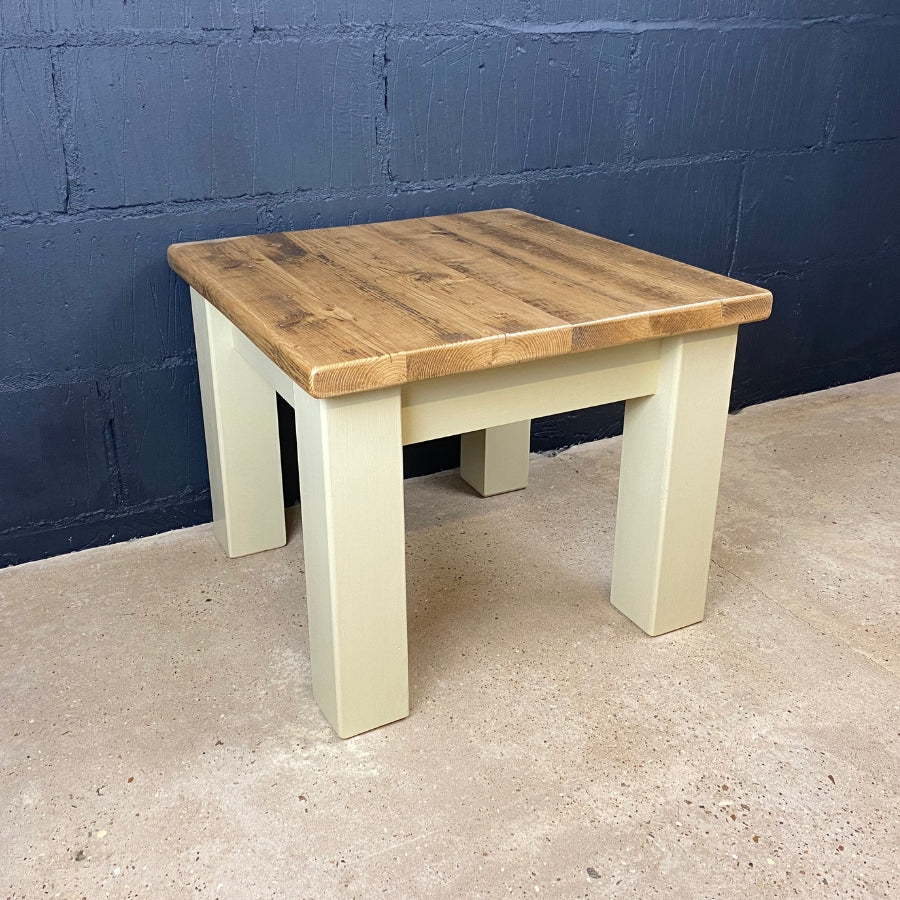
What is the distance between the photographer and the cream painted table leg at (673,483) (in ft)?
5.02

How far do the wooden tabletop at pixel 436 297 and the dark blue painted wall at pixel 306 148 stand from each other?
162 mm

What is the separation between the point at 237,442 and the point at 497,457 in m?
0.58

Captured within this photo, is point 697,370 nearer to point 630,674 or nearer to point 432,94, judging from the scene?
point 630,674

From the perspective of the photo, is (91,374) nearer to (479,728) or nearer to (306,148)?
(306,148)

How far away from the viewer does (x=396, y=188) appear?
2.04 metres

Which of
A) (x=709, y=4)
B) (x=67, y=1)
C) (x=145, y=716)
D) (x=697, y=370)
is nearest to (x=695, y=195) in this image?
(x=709, y=4)

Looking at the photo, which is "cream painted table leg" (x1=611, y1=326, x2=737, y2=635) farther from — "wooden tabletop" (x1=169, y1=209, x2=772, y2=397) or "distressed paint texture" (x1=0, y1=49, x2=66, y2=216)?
"distressed paint texture" (x1=0, y1=49, x2=66, y2=216)

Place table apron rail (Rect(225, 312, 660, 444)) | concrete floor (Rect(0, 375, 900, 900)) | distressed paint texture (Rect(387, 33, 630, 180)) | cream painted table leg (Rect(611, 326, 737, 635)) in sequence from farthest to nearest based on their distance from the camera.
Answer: distressed paint texture (Rect(387, 33, 630, 180)) < cream painted table leg (Rect(611, 326, 737, 635)) < table apron rail (Rect(225, 312, 660, 444)) < concrete floor (Rect(0, 375, 900, 900))

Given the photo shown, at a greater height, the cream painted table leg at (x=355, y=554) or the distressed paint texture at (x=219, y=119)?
the distressed paint texture at (x=219, y=119)

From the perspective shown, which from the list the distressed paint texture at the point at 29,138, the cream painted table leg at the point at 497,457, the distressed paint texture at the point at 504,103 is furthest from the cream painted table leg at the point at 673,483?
the distressed paint texture at the point at 29,138

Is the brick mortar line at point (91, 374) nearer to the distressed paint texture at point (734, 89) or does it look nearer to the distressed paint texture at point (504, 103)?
the distressed paint texture at point (504, 103)

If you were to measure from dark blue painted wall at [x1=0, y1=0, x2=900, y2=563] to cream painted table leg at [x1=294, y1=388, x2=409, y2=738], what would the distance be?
0.70 metres

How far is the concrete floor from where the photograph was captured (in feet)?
4.09

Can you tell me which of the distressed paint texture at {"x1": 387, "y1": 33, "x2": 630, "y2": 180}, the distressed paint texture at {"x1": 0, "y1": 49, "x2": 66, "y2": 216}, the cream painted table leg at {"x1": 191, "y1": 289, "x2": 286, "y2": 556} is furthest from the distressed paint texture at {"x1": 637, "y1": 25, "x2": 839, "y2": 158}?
the distressed paint texture at {"x1": 0, "y1": 49, "x2": 66, "y2": 216}
